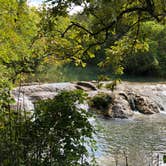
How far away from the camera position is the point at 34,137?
4.87m

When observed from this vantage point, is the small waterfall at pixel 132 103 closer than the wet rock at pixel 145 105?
No

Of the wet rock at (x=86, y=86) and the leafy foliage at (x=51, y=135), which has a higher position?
the leafy foliage at (x=51, y=135)

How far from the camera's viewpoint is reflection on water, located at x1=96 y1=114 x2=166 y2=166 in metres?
11.2

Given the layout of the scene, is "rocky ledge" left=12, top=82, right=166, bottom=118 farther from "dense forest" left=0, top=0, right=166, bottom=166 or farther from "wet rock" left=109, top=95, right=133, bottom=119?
"dense forest" left=0, top=0, right=166, bottom=166

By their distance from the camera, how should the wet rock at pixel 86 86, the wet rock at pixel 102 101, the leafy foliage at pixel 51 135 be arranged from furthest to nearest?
the wet rock at pixel 86 86 < the wet rock at pixel 102 101 < the leafy foliage at pixel 51 135

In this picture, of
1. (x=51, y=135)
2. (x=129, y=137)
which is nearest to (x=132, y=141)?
(x=129, y=137)

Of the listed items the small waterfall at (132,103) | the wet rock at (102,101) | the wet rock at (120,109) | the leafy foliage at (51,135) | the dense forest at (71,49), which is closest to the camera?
the dense forest at (71,49)

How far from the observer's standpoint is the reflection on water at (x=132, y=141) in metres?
11.2

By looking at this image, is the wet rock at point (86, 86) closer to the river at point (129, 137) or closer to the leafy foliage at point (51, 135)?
the river at point (129, 137)

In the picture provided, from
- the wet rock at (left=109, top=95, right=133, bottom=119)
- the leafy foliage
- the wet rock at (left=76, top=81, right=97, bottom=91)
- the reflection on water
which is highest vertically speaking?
the leafy foliage

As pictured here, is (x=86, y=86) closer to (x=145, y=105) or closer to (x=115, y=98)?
(x=115, y=98)

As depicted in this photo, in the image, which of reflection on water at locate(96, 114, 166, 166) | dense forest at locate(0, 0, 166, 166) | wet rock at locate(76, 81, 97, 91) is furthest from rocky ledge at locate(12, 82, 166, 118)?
dense forest at locate(0, 0, 166, 166)

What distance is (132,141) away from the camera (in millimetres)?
13617

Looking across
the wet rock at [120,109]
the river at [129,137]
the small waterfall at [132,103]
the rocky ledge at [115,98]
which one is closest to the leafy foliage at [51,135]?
the river at [129,137]
